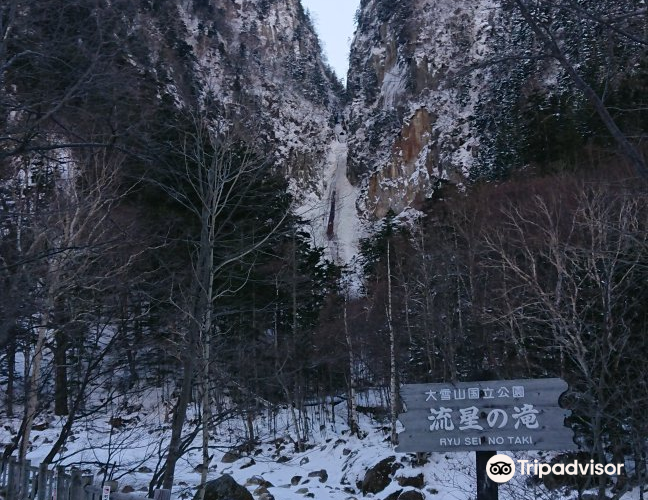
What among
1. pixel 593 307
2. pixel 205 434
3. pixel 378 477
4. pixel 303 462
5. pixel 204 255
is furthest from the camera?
pixel 303 462

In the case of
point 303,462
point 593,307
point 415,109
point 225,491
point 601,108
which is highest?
point 415,109

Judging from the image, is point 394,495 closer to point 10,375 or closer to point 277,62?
point 10,375

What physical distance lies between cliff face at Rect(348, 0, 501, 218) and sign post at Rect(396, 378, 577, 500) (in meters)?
38.0

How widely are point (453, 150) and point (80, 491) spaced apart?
143 feet

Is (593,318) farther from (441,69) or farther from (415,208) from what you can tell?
(441,69)

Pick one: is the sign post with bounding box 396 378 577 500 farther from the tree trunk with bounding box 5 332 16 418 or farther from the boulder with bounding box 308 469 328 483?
the boulder with bounding box 308 469 328 483

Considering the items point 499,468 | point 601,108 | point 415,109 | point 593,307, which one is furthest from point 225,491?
point 415,109

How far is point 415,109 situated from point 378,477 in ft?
135

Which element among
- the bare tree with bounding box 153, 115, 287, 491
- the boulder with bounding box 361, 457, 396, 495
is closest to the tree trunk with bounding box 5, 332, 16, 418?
the bare tree with bounding box 153, 115, 287, 491

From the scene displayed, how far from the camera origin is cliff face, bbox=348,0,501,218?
46.7 metres

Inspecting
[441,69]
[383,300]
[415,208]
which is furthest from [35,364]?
[441,69]

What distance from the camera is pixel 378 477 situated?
15.4m

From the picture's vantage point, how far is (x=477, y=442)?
4.47 metres

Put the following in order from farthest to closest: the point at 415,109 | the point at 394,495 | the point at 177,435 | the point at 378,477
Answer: the point at 415,109 < the point at 378,477 < the point at 394,495 < the point at 177,435
